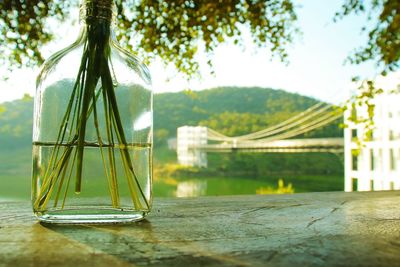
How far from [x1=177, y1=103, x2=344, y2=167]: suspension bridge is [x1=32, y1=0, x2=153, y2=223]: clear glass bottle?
15.8 ft

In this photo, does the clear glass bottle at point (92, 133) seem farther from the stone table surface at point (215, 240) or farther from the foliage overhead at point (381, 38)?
the foliage overhead at point (381, 38)

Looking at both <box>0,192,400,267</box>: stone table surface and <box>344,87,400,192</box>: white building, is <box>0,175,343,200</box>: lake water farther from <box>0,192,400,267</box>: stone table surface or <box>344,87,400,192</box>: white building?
<box>0,192,400,267</box>: stone table surface

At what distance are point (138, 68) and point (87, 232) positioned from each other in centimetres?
19

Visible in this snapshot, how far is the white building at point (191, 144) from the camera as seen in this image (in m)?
6.91

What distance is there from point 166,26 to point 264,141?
4.87 m

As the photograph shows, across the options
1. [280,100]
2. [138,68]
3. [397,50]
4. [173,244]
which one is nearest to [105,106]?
[138,68]

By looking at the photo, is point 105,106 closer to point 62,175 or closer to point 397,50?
point 62,175

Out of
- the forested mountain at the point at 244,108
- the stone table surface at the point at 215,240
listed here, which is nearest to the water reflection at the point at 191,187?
the forested mountain at the point at 244,108

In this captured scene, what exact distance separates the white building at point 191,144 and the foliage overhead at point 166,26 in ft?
17.0

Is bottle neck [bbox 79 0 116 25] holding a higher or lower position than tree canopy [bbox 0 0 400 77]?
lower

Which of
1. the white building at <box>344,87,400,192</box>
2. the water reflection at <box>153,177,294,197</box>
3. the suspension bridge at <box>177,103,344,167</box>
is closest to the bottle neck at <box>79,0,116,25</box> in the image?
the white building at <box>344,87,400,192</box>

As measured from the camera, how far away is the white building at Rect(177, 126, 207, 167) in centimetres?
691

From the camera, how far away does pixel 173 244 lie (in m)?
0.28

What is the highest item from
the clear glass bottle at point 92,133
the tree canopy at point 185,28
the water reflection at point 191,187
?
the tree canopy at point 185,28
